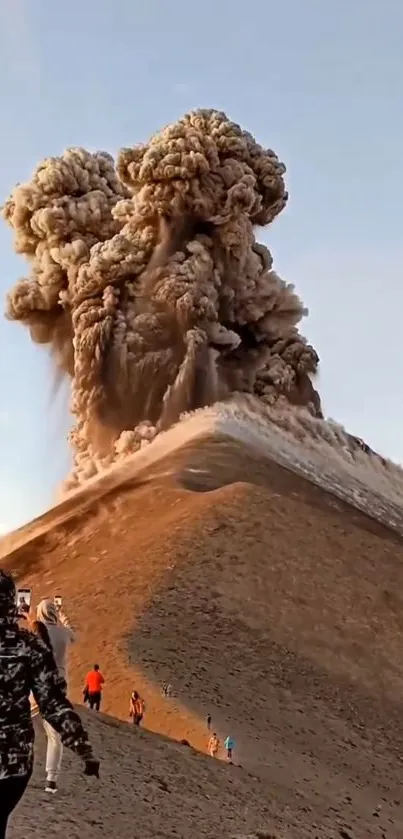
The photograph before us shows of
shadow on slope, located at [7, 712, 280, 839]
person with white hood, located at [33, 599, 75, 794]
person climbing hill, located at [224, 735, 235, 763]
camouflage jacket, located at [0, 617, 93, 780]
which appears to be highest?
camouflage jacket, located at [0, 617, 93, 780]

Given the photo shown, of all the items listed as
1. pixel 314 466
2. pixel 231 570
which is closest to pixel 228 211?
pixel 314 466

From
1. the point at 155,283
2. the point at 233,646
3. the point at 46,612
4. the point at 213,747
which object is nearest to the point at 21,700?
the point at 46,612

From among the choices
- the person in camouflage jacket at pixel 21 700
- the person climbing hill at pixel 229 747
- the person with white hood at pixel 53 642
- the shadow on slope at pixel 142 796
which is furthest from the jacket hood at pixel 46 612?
the person climbing hill at pixel 229 747

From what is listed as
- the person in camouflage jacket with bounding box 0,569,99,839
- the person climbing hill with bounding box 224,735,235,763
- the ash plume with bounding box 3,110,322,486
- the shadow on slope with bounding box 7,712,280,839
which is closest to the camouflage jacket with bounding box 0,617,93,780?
the person in camouflage jacket with bounding box 0,569,99,839

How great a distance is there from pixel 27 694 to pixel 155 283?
168 ft

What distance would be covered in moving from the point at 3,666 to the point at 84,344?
163 feet

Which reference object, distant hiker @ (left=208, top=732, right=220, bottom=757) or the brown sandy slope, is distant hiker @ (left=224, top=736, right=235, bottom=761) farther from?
the brown sandy slope

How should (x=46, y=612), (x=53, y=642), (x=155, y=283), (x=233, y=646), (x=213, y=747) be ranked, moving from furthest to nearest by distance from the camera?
(x=155, y=283) → (x=233, y=646) → (x=213, y=747) → (x=53, y=642) → (x=46, y=612)

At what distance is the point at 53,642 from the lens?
8.94 metres

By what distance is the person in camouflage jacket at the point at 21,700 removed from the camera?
469cm

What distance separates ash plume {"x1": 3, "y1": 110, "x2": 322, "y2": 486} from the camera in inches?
2152

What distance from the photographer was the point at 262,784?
15.9 metres

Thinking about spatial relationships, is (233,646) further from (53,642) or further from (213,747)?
(53,642)

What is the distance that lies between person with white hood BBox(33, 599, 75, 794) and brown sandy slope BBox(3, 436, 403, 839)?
37cm
